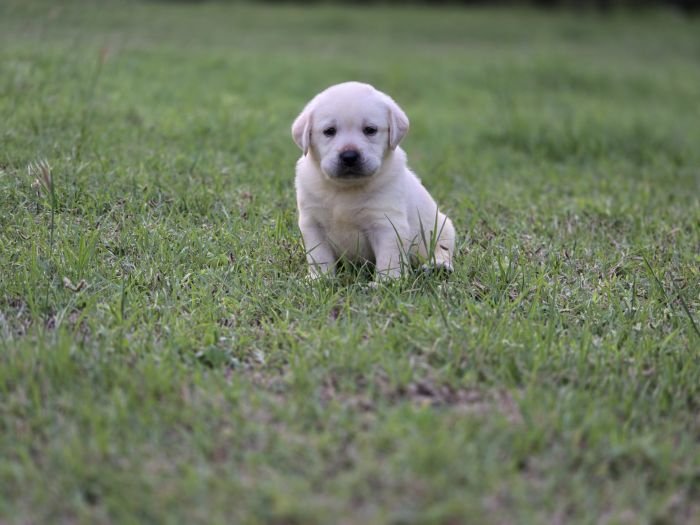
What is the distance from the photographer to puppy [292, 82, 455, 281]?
12.3 ft

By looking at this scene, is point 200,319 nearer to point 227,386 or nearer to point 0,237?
point 227,386

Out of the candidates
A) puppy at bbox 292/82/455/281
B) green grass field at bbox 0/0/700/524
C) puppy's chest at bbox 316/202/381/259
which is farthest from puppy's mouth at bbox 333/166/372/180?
green grass field at bbox 0/0/700/524

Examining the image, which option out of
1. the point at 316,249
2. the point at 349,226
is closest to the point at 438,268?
the point at 349,226

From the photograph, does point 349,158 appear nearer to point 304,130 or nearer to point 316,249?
point 304,130

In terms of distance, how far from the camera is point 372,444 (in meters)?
2.55

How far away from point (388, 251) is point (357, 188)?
34 centimetres

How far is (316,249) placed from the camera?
3.89 m

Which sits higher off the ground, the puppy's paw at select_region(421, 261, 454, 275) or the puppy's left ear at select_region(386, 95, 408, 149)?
the puppy's left ear at select_region(386, 95, 408, 149)

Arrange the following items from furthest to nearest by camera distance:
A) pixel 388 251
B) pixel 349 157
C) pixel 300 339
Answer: pixel 388 251, pixel 349 157, pixel 300 339

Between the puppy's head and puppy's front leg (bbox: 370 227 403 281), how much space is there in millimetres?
275

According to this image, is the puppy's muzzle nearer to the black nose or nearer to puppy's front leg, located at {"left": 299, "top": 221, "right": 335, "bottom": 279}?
the black nose

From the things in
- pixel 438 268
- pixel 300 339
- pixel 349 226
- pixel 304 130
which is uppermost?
pixel 304 130

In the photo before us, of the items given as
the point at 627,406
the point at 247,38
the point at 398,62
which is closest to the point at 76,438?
the point at 627,406

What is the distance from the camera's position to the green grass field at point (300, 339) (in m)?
2.40
